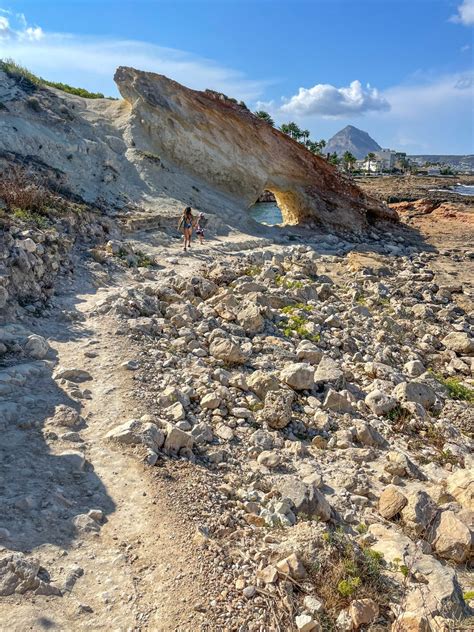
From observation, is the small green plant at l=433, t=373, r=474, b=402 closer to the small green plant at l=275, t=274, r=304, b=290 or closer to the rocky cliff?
the small green plant at l=275, t=274, r=304, b=290

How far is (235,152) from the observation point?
992 inches

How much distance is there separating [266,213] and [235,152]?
57.8 ft

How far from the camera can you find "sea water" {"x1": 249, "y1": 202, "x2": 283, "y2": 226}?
121 ft

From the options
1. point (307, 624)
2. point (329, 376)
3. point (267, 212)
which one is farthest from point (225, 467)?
point (267, 212)

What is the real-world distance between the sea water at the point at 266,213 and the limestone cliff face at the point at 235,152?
775 centimetres

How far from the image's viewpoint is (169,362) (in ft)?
26.4

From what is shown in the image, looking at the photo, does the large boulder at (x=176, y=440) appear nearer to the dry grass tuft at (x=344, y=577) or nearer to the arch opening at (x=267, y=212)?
the dry grass tuft at (x=344, y=577)

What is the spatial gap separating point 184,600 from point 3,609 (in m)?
1.33

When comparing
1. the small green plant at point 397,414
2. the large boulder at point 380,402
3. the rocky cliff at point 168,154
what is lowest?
the small green plant at point 397,414

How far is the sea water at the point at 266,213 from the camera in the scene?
1453 inches

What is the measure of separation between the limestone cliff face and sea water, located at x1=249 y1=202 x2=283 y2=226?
7.75m

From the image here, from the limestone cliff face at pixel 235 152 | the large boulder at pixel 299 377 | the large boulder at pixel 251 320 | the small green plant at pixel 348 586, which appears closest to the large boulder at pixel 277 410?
the large boulder at pixel 299 377

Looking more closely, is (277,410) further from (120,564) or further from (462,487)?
(120,564)

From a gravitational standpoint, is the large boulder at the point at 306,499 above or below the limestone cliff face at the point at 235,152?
below
